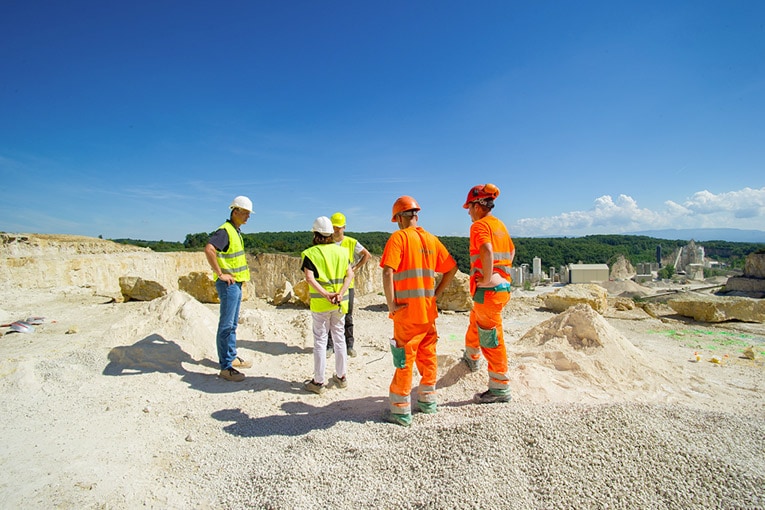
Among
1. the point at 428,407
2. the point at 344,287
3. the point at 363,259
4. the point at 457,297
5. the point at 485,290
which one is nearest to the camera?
the point at 428,407

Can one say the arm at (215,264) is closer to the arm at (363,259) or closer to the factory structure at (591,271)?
the arm at (363,259)

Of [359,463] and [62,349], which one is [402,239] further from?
[62,349]

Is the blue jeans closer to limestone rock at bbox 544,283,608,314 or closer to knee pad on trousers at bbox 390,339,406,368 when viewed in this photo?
knee pad on trousers at bbox 390,339,406,368

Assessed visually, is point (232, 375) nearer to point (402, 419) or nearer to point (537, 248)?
point (402, 419)

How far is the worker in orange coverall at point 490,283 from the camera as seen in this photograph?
360 cm

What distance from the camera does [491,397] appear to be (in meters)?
3.63

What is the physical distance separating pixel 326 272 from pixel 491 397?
213cm

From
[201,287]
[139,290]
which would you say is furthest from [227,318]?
[139,290]

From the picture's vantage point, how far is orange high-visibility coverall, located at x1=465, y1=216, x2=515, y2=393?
11.9 feet

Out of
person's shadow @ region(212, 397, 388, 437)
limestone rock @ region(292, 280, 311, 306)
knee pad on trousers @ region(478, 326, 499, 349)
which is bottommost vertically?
person's shadow @ region(212, 397, 388, 437)

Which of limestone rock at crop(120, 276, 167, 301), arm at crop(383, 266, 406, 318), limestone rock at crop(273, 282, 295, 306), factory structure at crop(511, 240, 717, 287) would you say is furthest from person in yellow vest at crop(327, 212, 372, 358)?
factory structure at crop(511, 240, 717, 287)

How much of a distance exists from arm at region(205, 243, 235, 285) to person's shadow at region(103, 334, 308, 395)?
1.26 m

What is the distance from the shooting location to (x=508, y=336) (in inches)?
282

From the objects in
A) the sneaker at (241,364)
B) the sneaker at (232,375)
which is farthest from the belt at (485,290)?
the sneaker at (241,364)
